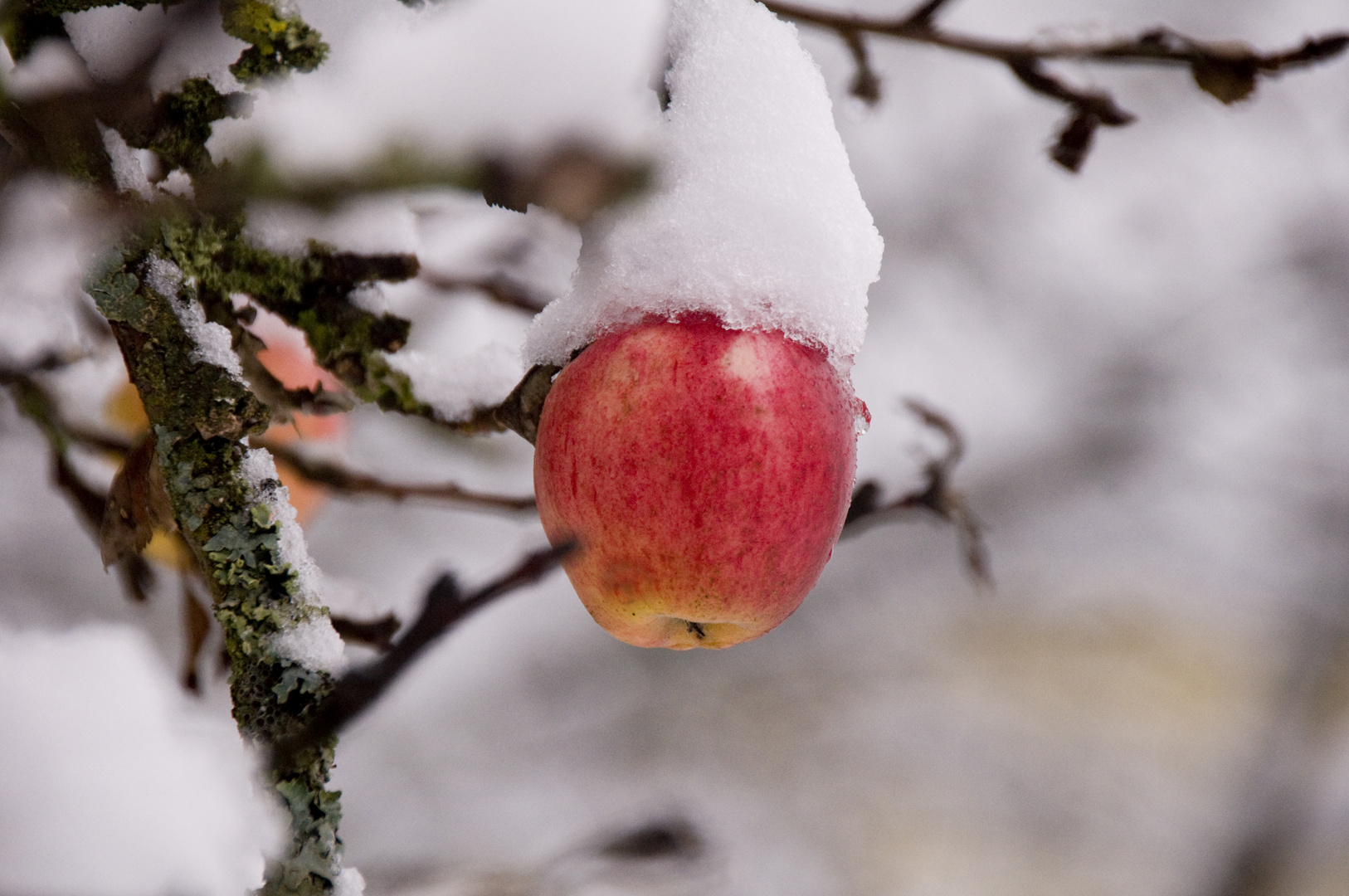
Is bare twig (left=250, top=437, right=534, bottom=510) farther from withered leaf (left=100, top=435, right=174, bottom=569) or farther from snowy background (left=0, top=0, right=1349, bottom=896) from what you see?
snowy background (left=0, top=0, right=1349, bottom=896)

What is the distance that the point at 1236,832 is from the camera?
322cm

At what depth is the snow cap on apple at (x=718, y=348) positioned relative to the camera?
55 centimetres

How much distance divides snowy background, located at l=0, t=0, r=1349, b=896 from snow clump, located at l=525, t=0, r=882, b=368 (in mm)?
1605

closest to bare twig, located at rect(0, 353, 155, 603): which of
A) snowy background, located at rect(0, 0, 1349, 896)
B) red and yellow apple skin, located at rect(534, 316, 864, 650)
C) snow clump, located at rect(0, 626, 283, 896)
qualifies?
snow clump, located at rect(0, 626, 283, 896)

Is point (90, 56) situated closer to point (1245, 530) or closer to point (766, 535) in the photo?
point (766, 535)

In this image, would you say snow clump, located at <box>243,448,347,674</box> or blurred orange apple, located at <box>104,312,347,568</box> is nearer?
snow clump, located at <box>243,448,347,674</box>

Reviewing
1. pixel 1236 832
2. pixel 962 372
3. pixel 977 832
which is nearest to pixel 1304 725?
pixel 1236 832

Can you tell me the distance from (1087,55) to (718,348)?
40 centimetres

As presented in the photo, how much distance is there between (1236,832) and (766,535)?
133 inches

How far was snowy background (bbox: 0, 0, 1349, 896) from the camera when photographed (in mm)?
2701

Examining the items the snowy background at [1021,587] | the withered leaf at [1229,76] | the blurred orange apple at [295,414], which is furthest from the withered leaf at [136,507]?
the snowy background at [1021,587]

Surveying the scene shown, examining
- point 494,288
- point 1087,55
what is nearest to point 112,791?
point 494,288

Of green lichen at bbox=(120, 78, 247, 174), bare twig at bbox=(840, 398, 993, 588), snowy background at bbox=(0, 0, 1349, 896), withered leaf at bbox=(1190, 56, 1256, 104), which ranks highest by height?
withered leaf at bbox=(1190, 56, 1256, 104)

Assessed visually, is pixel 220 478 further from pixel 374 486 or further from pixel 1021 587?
pixel 1021 587
